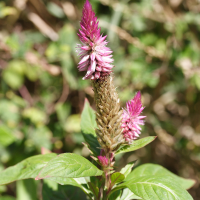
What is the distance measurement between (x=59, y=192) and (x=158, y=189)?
0.71 metres

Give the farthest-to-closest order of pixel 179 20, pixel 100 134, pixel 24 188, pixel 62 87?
1. pixel 62 87
2. pixel 179 20
3. pixel 24 188
4. pixel 100 134

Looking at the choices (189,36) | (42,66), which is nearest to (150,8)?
(189,36)

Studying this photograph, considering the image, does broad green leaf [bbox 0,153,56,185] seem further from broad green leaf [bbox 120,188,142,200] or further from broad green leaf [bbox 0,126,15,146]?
broad green leaf [bbox 0,126,15,146]

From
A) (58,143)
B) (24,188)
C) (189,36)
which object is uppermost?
(189,36)

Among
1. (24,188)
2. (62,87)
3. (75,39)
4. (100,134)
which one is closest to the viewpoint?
(100,134)

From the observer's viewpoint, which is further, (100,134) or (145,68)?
(145,68)

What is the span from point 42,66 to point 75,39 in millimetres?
485

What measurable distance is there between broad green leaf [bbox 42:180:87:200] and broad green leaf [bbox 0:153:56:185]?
308mm

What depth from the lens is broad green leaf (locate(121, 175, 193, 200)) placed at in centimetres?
85

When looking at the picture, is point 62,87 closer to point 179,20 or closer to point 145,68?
point 145,68

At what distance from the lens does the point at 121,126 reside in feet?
3.21

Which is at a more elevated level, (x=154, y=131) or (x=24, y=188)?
(x=154, y=131)

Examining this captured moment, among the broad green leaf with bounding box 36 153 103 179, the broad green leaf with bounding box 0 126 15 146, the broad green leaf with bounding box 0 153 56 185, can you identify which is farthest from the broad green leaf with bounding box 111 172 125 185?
the broad green leaf with bounding box 0 126 15 146

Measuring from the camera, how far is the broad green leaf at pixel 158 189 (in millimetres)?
850
